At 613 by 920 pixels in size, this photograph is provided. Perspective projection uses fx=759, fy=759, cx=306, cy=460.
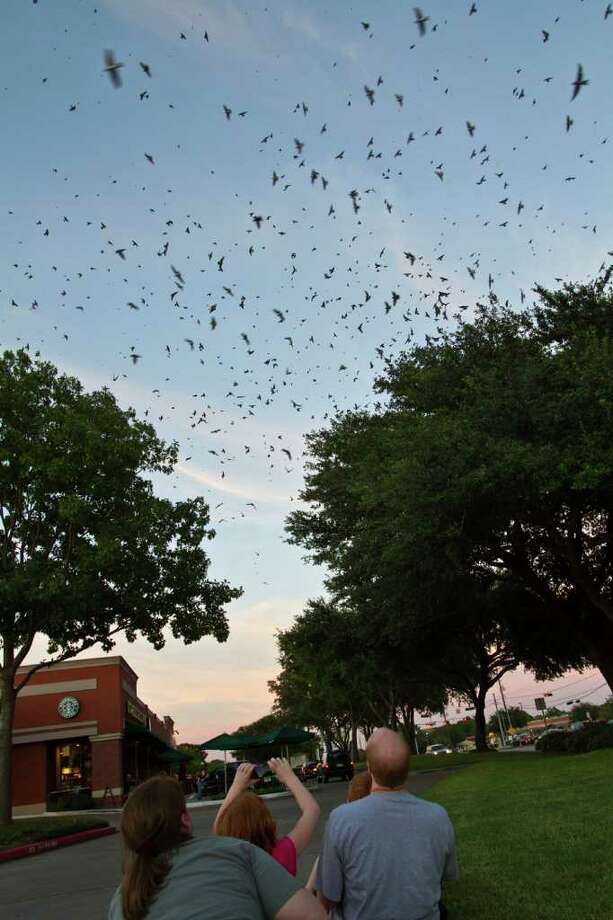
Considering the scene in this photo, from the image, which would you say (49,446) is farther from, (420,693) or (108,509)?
(420,693)

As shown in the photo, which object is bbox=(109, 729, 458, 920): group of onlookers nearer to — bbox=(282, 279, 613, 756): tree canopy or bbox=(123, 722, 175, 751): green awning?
bbox=(282, 279, 613, 756): tree canopy

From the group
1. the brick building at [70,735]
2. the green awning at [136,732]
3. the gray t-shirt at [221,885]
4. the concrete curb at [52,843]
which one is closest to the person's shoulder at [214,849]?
the gray t-shirt at [221,885]

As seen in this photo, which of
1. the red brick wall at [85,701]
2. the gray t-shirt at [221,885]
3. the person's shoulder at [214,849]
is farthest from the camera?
the red brick wall at [85,701]

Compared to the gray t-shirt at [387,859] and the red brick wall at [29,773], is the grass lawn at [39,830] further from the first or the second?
the red brick wall at [29,773]

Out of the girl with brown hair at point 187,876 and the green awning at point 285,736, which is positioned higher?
the green awning at point 285,736

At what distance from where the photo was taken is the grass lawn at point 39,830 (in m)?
17.8

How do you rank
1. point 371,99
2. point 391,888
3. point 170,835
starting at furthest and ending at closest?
point 371,99 → point 391,888 → point 170,835

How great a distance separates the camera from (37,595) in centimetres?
2106

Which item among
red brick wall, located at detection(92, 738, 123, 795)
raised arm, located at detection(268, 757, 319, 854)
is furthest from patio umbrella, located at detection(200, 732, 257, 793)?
raised arm, located at detection(268, 757, 319, 854)

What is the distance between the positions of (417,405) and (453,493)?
21.5 ft

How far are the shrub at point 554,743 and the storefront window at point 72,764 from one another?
73.9 feet

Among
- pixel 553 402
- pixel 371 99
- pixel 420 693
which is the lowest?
pixel 420 693

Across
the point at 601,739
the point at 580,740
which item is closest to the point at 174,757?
the point at 580,740

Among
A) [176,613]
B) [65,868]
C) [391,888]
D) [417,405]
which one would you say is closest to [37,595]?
[176,613]
